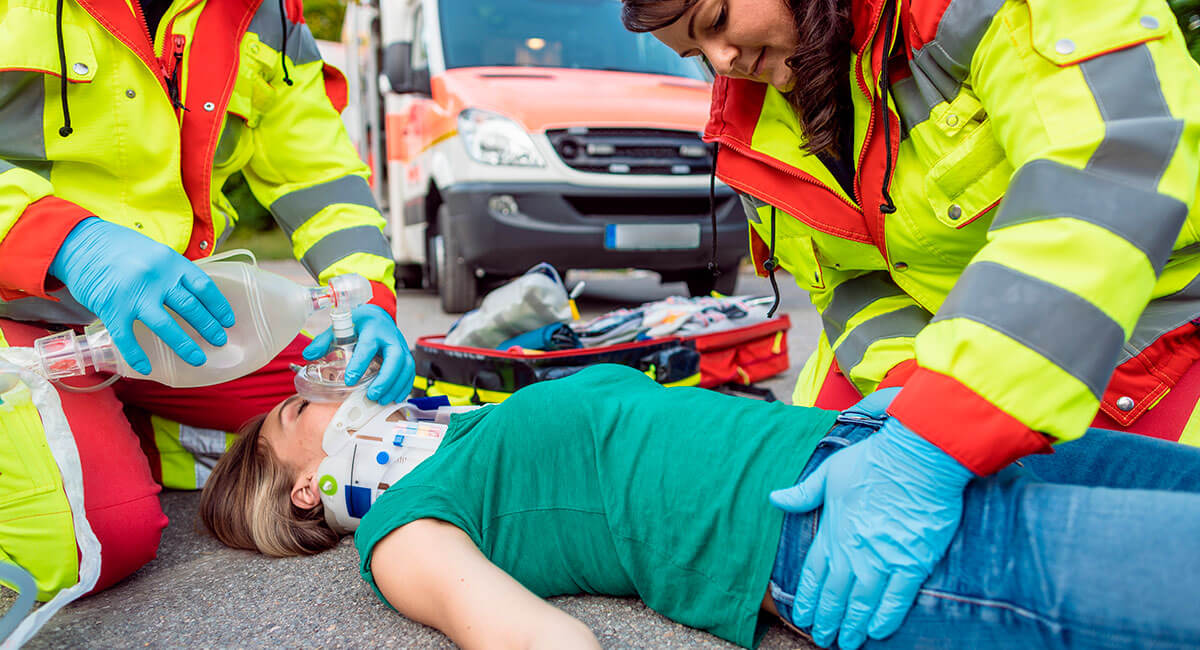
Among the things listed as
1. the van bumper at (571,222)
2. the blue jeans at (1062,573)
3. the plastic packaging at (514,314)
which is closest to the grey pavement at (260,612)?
the blue jeans at (1062,573)

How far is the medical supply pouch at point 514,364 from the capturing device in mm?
3078

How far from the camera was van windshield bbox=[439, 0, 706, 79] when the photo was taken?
5.46 m

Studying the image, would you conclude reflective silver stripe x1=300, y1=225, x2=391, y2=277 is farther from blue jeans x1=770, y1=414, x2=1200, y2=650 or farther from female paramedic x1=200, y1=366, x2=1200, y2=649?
blue jeans x1=770, y1=414, x2=1200, y2=650

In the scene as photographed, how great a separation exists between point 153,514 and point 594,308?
4.31 meters

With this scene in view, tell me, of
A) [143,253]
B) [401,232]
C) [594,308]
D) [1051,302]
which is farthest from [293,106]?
[401,232]

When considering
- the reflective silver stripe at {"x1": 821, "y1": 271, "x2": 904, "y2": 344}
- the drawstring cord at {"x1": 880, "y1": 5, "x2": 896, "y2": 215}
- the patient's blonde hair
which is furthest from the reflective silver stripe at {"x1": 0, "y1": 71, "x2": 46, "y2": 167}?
the reflective silver stripe at {"x1": 821, "y1": 271, "x2": 904, "y2": 344}

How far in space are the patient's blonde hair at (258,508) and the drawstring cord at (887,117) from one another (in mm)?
1413

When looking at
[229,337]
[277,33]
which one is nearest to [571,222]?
[277,33]

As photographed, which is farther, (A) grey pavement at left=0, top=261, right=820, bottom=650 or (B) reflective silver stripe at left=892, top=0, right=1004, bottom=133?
(A) grey pavement at left=0, top=261, right=820, bottom=650

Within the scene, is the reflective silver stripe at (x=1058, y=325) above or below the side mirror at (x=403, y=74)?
below

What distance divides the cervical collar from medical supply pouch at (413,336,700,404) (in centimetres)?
108

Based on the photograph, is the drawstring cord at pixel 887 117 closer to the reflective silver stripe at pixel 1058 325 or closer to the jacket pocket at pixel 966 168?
the jacket pocket at pixel 966 168

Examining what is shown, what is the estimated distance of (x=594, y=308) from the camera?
20.0 feet

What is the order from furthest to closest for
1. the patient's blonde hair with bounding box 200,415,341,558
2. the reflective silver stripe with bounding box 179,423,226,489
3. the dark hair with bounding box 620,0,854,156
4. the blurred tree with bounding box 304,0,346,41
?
the blurred tree with bounding box 304,0,346,41 → the reflective silver stripe with bounding box 179,423,226,489 → the patient's blonde hair with bounding box 200,415,341,558 → the dark hair with bounding box 620,0,854,156
